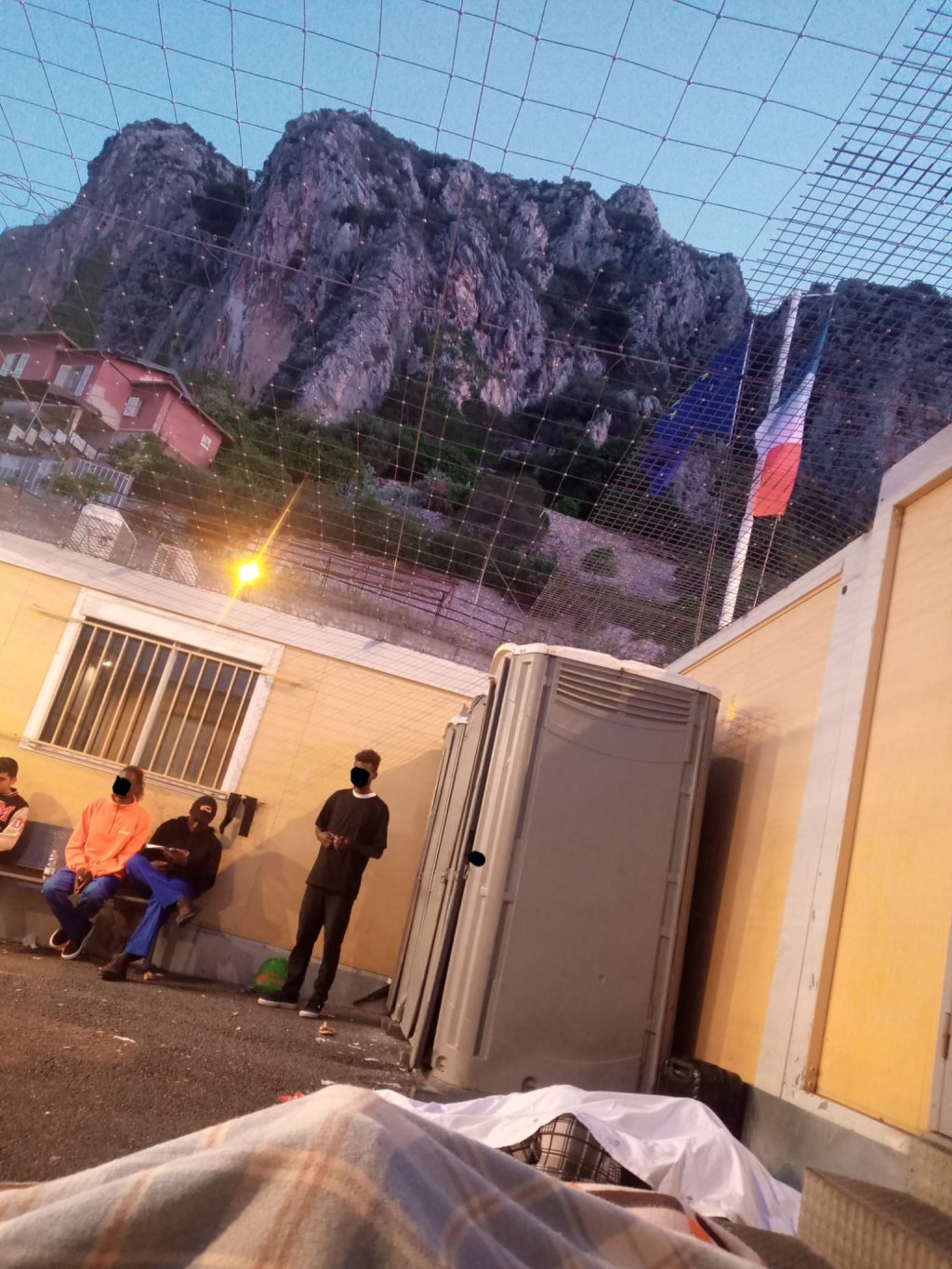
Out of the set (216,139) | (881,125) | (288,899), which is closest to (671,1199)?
(881,125)

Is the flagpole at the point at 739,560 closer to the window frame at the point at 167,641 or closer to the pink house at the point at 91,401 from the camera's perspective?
the window frame at the point at 167,641

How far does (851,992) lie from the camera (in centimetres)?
250

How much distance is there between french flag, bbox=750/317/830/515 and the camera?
14.9ft

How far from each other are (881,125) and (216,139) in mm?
2973

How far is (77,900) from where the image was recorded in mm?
4906

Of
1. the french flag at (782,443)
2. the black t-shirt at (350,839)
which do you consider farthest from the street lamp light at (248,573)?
the french flag at (782,443)

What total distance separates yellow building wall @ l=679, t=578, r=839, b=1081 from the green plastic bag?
261 cm

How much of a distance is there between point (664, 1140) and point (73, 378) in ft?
20.8

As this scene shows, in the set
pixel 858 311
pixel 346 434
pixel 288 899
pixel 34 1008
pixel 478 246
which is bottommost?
pixel 34 1008

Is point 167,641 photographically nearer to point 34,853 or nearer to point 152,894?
point 34,853

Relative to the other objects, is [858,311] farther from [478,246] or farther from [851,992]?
[851,992]

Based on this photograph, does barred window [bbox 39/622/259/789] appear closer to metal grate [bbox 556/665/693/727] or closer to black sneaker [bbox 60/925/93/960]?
black sneaker [bbox 60/925/93/960]

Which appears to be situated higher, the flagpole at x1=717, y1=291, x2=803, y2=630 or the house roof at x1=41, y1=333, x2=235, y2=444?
the house roof at x1=41, y1=333, x2=235, y2=444

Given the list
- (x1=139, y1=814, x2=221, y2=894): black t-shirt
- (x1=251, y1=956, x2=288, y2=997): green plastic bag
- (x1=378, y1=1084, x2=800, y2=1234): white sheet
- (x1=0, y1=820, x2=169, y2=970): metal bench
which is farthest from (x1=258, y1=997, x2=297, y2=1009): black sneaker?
(x1=378, y1=1084, x2=800, y2=1234): white sheet
